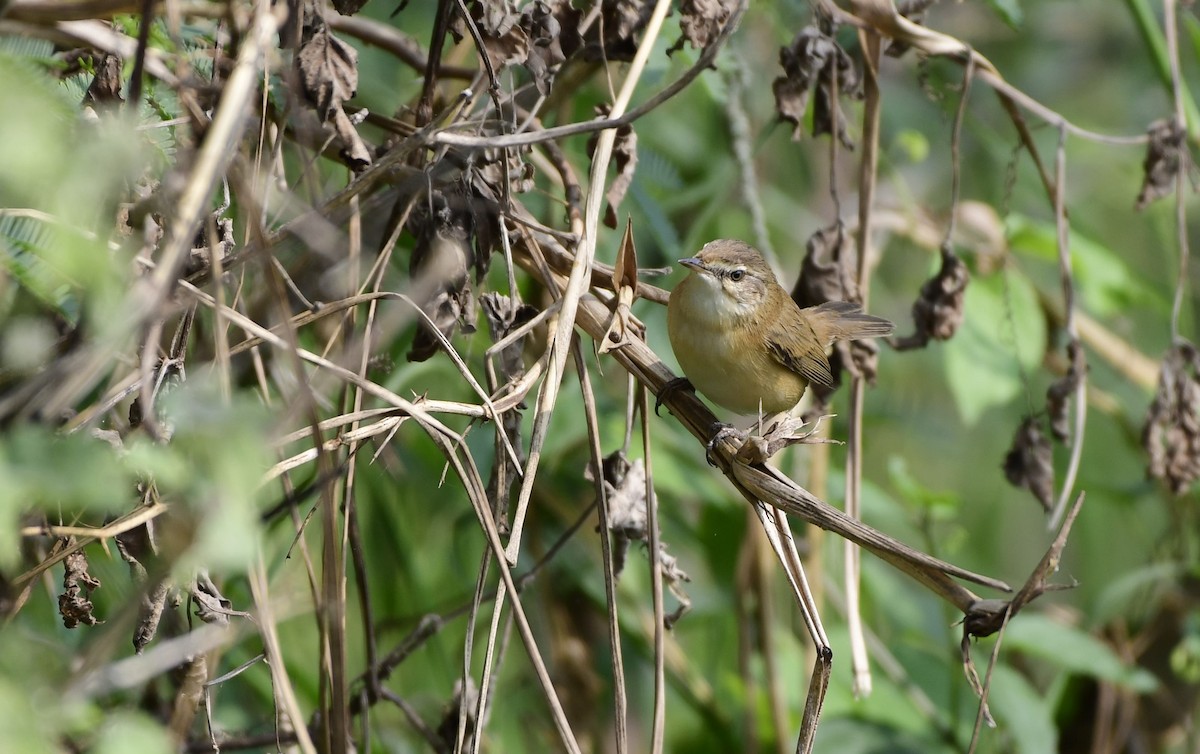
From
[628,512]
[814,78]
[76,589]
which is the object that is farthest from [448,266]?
[814,78]

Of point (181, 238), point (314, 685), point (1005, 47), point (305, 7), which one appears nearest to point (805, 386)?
point (314, 685)

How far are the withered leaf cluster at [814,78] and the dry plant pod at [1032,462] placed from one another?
31.7 inches

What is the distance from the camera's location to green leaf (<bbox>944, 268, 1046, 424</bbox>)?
11.2 ft

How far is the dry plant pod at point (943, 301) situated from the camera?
2.67 meters

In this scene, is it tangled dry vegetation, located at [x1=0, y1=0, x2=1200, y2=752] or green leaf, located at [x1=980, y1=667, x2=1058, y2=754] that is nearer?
tangled dry vegetation, located at [x1=0, y1=0, x2=1200, y2=752]

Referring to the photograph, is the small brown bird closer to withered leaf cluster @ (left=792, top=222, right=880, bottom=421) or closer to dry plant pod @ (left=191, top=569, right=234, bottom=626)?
withered leaf cluster @ (left=792, top=222, right=880, bottom=421)

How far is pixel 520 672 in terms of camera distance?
3.95 meters

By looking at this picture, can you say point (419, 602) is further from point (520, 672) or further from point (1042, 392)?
point (1042, 392)

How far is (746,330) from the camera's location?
3062 millimetres

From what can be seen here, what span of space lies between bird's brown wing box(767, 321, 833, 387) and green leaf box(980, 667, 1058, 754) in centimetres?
124

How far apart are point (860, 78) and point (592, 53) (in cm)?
78

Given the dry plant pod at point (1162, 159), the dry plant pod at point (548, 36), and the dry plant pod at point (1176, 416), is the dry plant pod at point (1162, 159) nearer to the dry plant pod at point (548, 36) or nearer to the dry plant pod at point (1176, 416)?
the dry plant pod at point (1176, 416)

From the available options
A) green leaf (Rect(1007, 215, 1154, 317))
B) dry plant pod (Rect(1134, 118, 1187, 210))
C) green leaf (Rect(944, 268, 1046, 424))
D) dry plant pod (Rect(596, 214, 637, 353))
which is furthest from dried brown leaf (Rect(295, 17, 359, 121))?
green leaf (Rect(1007, 215, 1154, 317))

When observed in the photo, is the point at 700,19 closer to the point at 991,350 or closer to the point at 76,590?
the point at 76,590
